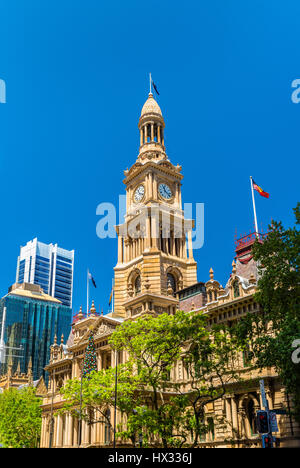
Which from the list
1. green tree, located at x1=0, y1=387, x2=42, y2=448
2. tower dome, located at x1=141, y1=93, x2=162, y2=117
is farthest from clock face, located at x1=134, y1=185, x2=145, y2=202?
green tree, located at x1=0, y1=387, x2=42, y2=448

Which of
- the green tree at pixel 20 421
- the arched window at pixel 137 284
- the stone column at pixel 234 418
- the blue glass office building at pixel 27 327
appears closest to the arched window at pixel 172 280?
the arched window at pixel 137 284

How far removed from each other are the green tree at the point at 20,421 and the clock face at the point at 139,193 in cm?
3465

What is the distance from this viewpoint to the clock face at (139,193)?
73938 millimetres

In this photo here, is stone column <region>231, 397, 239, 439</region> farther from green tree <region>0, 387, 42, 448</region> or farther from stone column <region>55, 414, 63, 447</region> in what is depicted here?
green tree <region>0, 387, 42, 448</region>

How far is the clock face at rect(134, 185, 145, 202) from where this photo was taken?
7394cm

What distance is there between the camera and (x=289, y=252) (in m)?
30.8

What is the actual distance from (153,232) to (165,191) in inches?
369

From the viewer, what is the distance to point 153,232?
6788cm

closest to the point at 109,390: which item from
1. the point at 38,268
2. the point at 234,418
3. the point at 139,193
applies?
the point at 234,418

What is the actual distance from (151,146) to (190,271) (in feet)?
70.4

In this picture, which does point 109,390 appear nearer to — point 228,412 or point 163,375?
point 163,375

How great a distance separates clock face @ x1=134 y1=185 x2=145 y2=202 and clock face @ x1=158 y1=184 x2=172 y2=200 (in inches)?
100

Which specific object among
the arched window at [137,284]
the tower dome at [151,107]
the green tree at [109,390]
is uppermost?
the tower dome at [151,107]

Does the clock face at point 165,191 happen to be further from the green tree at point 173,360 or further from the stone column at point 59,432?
the green tree at point 173,360
